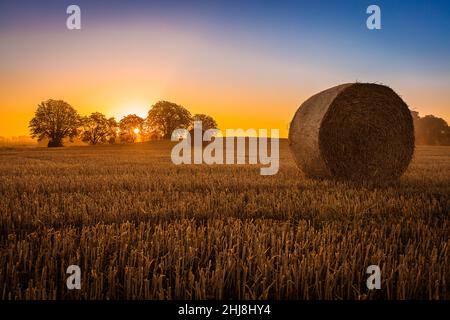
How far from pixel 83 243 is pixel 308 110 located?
25.4ft

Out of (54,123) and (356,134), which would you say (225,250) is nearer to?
(356,134)

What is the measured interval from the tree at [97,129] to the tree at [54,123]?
4.30 metres

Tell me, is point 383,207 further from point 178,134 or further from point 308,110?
point 178,134

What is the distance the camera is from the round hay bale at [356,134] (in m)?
9.27

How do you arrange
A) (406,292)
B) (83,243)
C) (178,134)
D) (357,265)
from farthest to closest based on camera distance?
(178,134), (83,243), (357,265), (406,292)

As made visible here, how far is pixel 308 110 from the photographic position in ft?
32.6

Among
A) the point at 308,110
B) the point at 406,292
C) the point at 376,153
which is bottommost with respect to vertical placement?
the point at 406,292

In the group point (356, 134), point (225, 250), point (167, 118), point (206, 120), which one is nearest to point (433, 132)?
point (206, 120)

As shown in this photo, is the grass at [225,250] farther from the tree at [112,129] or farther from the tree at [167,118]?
the tree at [112,129]

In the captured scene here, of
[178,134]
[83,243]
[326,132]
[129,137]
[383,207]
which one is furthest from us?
[129,137]

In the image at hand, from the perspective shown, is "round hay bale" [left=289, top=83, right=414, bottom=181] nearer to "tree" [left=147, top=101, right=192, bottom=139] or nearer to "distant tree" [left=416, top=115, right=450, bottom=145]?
"tree" [left=147, top=101, right=192, bottom=139]

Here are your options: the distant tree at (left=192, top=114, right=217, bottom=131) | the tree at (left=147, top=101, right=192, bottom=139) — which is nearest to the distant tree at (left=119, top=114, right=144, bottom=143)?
the tree at (left=147, top=101, right=192, bottom=139)

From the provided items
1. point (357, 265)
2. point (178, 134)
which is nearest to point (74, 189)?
point (357, 265)
